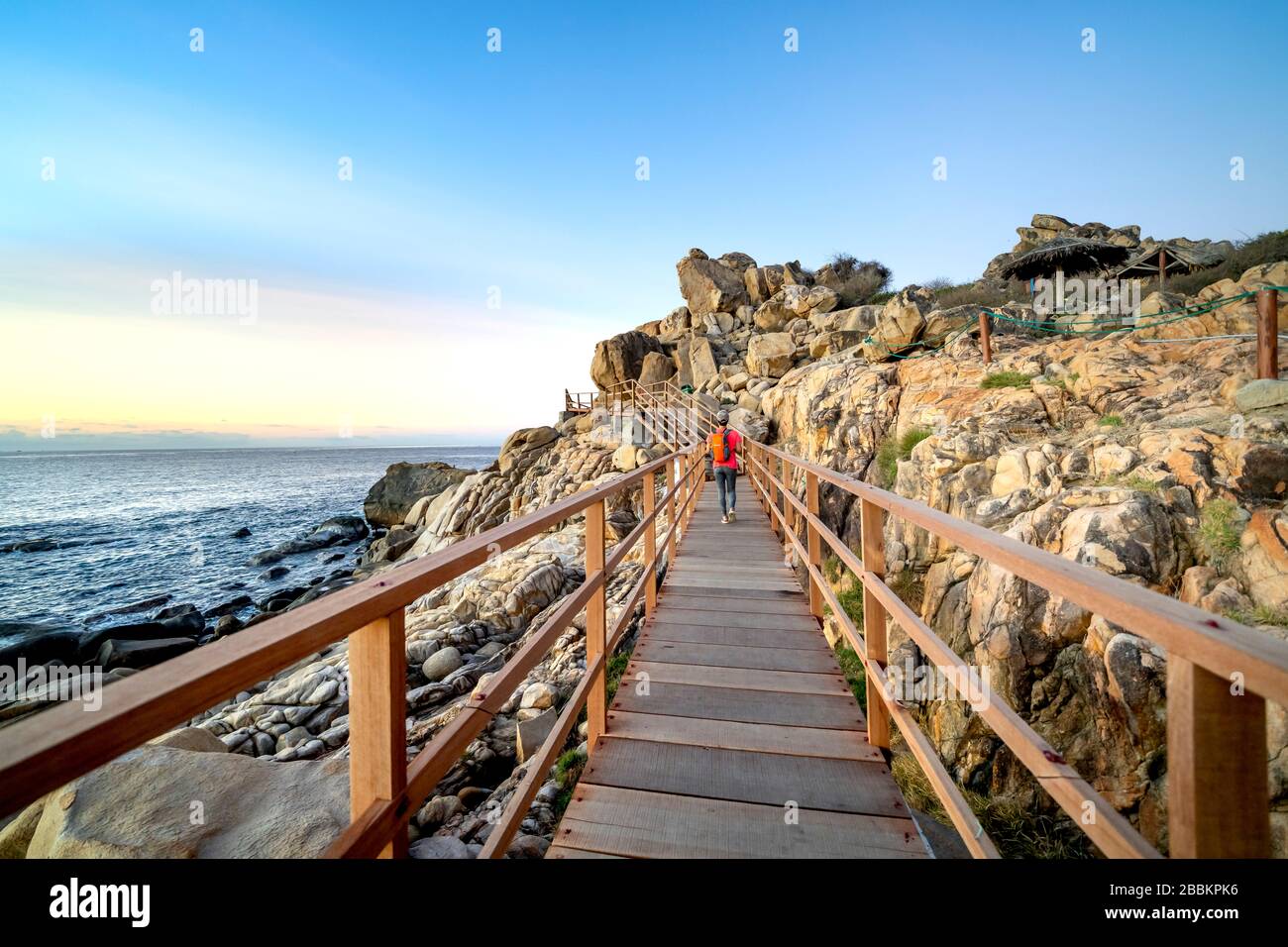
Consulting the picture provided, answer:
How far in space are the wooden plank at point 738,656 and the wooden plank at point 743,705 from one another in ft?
1.11

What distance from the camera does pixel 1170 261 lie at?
1533 cm

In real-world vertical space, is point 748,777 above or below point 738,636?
below

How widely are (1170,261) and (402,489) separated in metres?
33.0

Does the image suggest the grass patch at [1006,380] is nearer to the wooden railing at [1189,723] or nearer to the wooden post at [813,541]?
the wooden post at [813,541]

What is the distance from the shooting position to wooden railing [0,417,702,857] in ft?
2.13

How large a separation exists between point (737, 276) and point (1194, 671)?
120 feet

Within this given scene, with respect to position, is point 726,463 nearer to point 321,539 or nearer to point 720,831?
point 720,831

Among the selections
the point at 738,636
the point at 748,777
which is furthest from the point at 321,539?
the point at 748,777

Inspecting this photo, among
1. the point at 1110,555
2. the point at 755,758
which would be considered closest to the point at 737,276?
the point at 1110,555

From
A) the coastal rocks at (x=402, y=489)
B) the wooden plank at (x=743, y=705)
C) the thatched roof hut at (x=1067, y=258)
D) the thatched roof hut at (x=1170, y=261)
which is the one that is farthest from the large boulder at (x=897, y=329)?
the coastal rocks at (x=402, y=489)

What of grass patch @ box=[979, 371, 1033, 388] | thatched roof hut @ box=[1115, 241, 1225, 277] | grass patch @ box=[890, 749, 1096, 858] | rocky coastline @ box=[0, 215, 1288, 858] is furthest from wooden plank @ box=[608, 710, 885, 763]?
thatched roof hut @ box=[1115, 241, 1225, 277]

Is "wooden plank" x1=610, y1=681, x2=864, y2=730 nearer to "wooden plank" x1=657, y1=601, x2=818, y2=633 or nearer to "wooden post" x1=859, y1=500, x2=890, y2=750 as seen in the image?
"wooden post" x1=859, y1=500, x2=890, y2=750

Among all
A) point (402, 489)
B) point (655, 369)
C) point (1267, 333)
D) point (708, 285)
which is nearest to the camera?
point (1267, 333)

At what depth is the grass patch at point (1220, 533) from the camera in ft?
14.0
